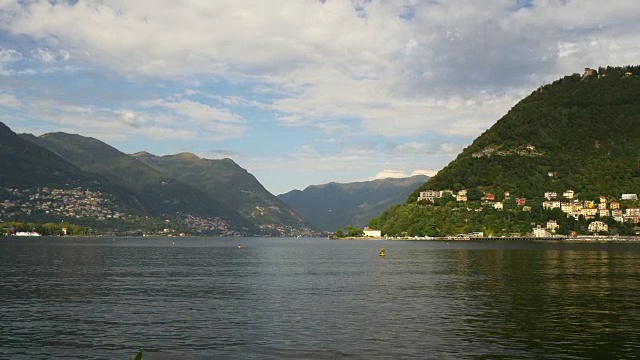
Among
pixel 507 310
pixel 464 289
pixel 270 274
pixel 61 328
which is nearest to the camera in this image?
pixel 61 328

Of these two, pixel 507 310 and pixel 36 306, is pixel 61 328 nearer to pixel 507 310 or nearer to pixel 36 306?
pixel 36 306

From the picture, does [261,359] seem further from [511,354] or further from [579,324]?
[579,324]

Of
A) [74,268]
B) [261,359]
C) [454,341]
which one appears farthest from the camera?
[74,268]

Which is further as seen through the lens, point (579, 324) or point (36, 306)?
point (36, 306)

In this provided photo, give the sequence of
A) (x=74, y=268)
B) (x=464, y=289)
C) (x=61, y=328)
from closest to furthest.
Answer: (x=61, y=328) → (x=464, y=289) → (x=74, y=268)

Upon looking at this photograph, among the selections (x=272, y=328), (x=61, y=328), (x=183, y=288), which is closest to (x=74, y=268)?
(x=183, y=288)

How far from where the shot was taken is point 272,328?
4731cm

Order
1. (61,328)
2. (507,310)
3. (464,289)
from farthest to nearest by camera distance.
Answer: (464,289)
(507,310)
(61,328)

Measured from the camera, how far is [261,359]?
3659cm

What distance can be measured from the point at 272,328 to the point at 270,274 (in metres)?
57.1

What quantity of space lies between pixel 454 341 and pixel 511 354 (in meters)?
5.01

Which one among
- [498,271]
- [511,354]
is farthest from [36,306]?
[498,271]

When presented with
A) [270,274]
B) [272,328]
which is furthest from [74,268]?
[272,328]

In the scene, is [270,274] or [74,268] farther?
[74,268]
